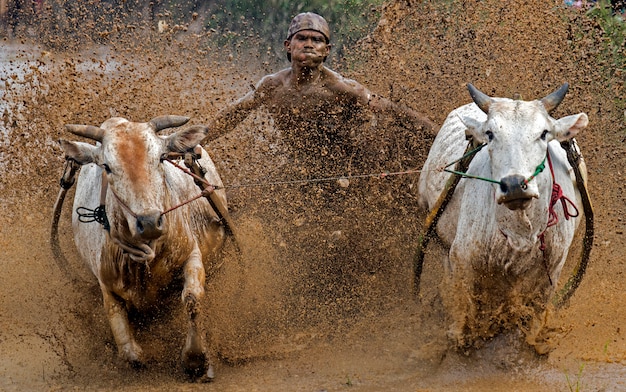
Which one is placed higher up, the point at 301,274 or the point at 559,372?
the point at 301,274

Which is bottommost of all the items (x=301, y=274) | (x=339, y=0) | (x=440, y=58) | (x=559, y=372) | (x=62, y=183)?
(x=559, y=372)

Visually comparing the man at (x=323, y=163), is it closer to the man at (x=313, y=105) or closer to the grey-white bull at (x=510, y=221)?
the man at (x=313, y=105)

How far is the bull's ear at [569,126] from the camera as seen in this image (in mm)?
5246

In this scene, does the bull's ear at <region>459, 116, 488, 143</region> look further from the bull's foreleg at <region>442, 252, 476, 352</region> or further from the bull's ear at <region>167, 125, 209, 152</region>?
the bull's ear at <region>167, 125, 209, 152</region>

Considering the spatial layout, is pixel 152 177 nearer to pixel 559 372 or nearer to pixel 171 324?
pixel 171 324

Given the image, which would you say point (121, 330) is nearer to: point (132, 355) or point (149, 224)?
point (132, 355)

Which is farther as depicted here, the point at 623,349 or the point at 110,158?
the point at 623,349

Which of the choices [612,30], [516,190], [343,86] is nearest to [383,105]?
[343,86]

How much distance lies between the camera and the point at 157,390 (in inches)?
221

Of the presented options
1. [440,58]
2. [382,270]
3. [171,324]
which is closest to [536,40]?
[440,58]

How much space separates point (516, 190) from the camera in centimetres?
485

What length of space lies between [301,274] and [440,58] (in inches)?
80.2

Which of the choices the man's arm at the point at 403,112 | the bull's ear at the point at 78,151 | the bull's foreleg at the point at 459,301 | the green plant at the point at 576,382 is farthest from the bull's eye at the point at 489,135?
the bull's ear at the point at 78,151

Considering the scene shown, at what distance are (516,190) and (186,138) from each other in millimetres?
1812
